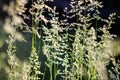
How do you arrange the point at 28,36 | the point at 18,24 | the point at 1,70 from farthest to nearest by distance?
the point at 28,36, the point at 1,70, the point at 18,24

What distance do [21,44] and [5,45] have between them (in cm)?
72

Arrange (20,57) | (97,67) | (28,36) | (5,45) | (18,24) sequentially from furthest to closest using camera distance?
1. (28,36)
2. (5,45)
3. (20,57)
4. (18,24)
5. (97,67)

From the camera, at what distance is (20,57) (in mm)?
4379

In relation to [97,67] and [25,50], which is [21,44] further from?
[97,67]

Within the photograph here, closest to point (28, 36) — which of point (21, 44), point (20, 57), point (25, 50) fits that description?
point (21, 44)

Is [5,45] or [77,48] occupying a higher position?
[5,45]

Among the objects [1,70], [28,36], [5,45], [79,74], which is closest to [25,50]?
[5,45]

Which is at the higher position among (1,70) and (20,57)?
(20,57)

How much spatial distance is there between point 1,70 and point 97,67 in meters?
1.34

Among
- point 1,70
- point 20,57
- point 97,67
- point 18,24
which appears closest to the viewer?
point 97,67

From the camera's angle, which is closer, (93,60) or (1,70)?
(93,60)

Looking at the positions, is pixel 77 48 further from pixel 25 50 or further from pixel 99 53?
pixel 25 50

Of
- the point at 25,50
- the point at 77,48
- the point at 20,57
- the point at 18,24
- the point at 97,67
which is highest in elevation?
the point at 25,50

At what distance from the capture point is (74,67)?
2.38 m
